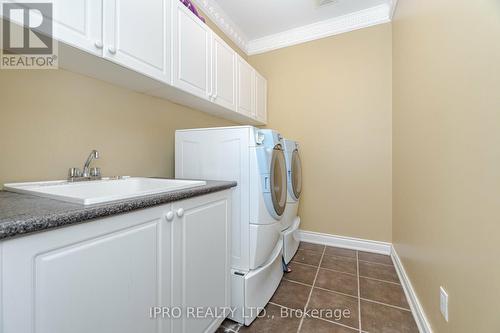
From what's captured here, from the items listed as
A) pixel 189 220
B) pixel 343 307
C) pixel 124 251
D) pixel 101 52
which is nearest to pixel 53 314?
pixel 124 251

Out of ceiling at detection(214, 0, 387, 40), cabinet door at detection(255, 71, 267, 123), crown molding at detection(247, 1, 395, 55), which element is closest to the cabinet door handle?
cabinet door at detection(255, 71, 267, 123)

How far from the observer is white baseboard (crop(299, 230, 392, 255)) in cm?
243

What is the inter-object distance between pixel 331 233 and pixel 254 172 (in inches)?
69.3

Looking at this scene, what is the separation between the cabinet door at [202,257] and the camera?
103cm

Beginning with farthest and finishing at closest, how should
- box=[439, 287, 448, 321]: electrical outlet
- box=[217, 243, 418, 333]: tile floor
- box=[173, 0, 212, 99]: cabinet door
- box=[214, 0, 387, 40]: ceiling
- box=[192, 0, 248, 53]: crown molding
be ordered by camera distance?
1. box=[214, 0, 387, 40]: ceiling
2. box=[192, 0, 248, 53]: crown molding
3. box=[173, 0, 212, 99]: cabinet door
4. box=[217, 243, 418, 333]: tile floor
5. box=[439, 287, 448, 321]: electrical outlet

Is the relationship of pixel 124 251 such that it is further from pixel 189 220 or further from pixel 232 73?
pixel 232 73

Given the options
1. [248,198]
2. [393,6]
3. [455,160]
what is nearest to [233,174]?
[248,198]

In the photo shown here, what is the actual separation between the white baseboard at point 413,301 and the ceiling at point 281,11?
2747 millimetres

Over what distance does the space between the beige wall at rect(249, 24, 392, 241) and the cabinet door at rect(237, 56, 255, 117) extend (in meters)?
0.54

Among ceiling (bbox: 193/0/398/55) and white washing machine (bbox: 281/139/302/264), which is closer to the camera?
white washing machine (bbox: 281/139/302/264)

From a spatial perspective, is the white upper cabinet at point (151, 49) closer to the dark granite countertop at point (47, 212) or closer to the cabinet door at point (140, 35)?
the cabinet door at point (140, 35)

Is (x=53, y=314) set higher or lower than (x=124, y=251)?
lower

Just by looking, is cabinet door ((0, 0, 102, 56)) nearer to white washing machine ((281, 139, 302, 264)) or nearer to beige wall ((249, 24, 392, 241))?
white washing machine ((281, 139, 302, 264))

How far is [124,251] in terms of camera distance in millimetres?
781
